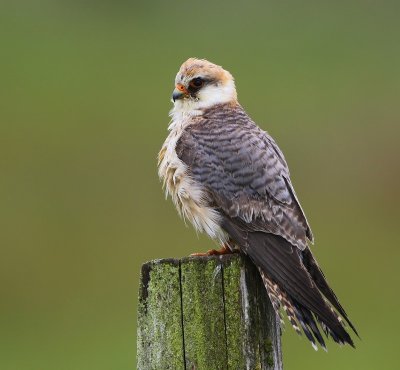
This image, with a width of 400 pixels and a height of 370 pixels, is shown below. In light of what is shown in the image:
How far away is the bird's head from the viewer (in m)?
7.12

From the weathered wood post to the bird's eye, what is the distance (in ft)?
8.01

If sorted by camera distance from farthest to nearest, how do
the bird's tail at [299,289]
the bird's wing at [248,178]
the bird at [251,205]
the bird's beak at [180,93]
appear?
the bird's beak at [180,93] < the bird's wing at [248,178] < the bird at [251,205] < the bird's tail at [299,289]

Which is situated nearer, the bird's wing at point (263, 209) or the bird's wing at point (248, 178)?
the bird's wing at point (263, 209)

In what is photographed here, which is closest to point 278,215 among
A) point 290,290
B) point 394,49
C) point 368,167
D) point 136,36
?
point 290,290

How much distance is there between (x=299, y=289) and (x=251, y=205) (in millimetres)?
703

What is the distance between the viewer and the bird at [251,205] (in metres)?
5.38

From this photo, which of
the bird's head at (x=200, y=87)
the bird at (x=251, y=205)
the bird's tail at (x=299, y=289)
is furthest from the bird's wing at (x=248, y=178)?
the bird's head at (x=200, y=87)

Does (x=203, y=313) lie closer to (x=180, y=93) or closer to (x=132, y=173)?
(x=180, y=93)

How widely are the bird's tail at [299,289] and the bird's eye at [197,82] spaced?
5.20 ft

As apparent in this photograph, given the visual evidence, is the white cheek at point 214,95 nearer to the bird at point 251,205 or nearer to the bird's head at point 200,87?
the bird's head at point 200,87

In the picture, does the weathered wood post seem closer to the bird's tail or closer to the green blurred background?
the bird's tail

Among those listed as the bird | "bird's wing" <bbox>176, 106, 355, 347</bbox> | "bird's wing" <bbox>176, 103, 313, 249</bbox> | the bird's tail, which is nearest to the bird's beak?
the bird

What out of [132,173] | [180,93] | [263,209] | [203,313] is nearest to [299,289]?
[263,209]

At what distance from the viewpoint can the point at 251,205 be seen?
19.7 feet
